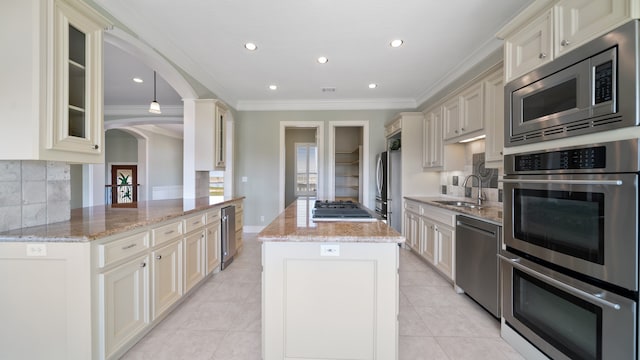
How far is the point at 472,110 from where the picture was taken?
286cm

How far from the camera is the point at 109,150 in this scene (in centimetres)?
809

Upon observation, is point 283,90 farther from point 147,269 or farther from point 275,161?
point 147,269

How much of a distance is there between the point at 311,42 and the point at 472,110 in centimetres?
192

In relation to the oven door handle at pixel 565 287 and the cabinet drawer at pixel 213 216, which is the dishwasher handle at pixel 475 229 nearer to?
the oven door handle at pixel 565 287

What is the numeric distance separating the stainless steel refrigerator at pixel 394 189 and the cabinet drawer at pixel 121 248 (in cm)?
349

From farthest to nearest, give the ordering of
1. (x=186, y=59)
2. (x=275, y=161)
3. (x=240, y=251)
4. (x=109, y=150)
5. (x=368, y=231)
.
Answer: (x=109, y=150) → (x=275, y=161) → (x=240, y=251) → (x=186, y=59) → (x=368, y=231)

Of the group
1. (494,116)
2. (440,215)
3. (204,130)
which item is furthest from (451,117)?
(204,130)

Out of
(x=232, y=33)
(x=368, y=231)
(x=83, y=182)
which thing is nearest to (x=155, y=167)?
(x=83, y=182)

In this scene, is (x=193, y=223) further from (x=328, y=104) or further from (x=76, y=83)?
(x=328, y=104)

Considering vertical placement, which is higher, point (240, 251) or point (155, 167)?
point (155, 167)

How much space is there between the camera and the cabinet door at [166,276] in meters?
2.00

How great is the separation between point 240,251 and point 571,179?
3857 mm

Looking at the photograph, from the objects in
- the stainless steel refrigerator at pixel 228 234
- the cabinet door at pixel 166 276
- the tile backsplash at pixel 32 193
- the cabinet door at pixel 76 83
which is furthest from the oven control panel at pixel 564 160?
the tile backsplash at pixel 32 193

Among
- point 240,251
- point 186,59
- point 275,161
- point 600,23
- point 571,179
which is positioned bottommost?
point 240,251
